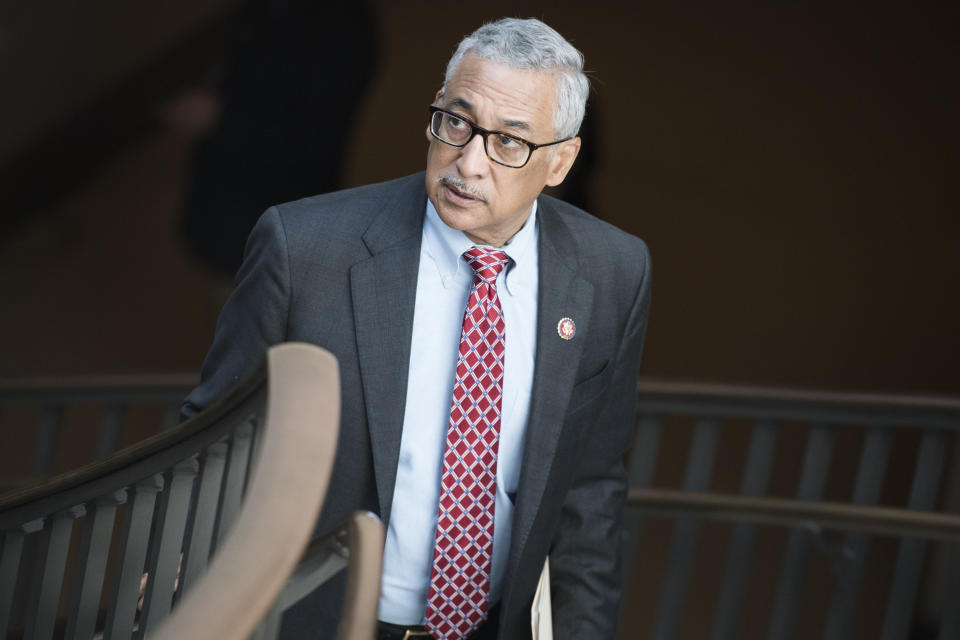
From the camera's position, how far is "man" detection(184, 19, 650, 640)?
1.80 metres

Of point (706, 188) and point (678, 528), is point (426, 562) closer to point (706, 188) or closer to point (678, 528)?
point (678, 528)

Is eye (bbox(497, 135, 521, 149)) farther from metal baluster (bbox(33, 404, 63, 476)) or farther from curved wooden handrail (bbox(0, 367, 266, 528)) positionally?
metal baluster (bbox(33, 404, 63, 476))

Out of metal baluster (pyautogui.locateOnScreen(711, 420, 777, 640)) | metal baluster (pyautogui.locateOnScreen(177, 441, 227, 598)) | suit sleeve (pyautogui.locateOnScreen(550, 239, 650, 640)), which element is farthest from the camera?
metal baluster (pyautogui.locateOnScreen(711, 420, 777, 640))

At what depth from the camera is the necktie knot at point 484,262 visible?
1910 mm

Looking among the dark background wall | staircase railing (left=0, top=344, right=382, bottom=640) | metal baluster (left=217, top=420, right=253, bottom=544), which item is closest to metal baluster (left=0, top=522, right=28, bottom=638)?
staircase railing (left=0, top=344, right=382, bottom=640)

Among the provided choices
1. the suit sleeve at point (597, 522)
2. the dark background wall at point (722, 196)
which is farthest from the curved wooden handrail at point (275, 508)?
the dark background wall at point (722, 196)

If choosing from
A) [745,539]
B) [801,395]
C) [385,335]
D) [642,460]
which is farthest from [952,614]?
[385,335]

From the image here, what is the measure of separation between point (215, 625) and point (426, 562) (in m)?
0.96

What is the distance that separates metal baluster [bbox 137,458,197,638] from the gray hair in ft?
2.43

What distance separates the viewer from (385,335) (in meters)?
1.84

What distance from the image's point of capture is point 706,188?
660 cm

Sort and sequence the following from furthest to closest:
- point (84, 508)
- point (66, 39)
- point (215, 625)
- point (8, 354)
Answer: point (66, 39) < point (8, 354) < point (84, 508) < point (215, 625)

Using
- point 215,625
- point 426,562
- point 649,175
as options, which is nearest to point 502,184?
point 426,562

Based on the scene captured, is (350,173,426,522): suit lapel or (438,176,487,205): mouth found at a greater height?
(438,176,487,205): mouth
